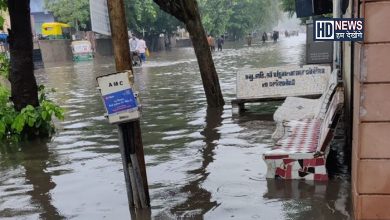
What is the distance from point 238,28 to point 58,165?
6464 cm

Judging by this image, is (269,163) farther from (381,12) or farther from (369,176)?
(381,12)

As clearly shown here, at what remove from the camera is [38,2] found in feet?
202

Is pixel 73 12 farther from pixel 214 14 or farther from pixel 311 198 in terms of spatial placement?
pixel 311 198

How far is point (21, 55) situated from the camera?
902cm

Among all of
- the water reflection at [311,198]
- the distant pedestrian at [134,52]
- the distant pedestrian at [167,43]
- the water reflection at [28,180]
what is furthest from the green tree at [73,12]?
the water reflection at [311,198]

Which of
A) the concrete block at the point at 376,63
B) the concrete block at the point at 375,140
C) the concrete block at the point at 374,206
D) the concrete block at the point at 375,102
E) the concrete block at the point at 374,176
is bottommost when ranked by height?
the concrete block at the point at 374,206

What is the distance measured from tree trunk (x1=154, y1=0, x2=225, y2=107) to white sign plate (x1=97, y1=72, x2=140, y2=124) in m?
6.27

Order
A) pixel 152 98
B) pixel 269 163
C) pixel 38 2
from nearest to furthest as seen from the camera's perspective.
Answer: pixel 269 163 < pixel 152 98 < pixel 38 2

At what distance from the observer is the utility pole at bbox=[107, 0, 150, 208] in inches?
188

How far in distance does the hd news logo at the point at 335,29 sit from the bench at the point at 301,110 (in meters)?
3.37

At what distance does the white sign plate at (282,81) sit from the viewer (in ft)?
33.7

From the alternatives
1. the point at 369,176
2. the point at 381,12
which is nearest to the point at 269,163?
the point at 369,176

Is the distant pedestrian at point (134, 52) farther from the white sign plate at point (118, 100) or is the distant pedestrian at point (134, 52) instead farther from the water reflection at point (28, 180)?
the white sign plate at point (118, 100)

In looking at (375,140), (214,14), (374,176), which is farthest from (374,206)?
(214,14)
